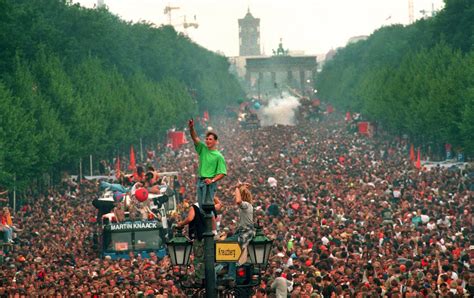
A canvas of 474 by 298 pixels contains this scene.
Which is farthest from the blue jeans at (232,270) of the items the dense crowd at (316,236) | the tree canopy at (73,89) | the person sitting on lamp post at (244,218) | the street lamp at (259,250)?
the tree canopy at (73,89)

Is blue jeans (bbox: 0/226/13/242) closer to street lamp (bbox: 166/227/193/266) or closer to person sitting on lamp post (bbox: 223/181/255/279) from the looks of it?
person sitting on lamp post (bbox: 223/181/255/279)

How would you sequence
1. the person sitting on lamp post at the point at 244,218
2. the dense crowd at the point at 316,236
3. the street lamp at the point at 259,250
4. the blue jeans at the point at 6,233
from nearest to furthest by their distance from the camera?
1. the street lamp at the point at 259,250
2. the person sitting on lamp post at the point at 244,218
3. the dense crowd at the point at 316,236
4. the blue jeans at the point at 6,233

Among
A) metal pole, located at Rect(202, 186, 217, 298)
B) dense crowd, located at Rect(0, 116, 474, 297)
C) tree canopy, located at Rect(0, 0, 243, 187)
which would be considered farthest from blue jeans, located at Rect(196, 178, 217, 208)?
tree canopy, located at Rect(0, 0, 243, 187)

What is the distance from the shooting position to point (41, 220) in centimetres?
5141

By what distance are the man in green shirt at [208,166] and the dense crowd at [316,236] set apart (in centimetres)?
615

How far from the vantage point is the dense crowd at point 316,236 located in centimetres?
2623

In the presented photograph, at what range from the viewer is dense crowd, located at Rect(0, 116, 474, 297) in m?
26.2

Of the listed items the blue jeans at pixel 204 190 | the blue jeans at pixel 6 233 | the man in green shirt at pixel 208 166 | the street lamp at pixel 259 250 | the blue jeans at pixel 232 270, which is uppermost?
the man in green shirt at pixel 208 166

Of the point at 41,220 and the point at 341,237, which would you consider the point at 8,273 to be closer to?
the point at 341,237

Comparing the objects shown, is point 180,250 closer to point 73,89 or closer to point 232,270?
point 232,270

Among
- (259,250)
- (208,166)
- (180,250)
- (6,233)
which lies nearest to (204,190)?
(208,166)

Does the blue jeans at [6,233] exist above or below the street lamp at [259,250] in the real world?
below

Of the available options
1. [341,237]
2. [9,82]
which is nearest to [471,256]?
[341,237]

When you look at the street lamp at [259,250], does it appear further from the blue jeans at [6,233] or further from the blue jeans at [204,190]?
the blue jeans at [6,233]
